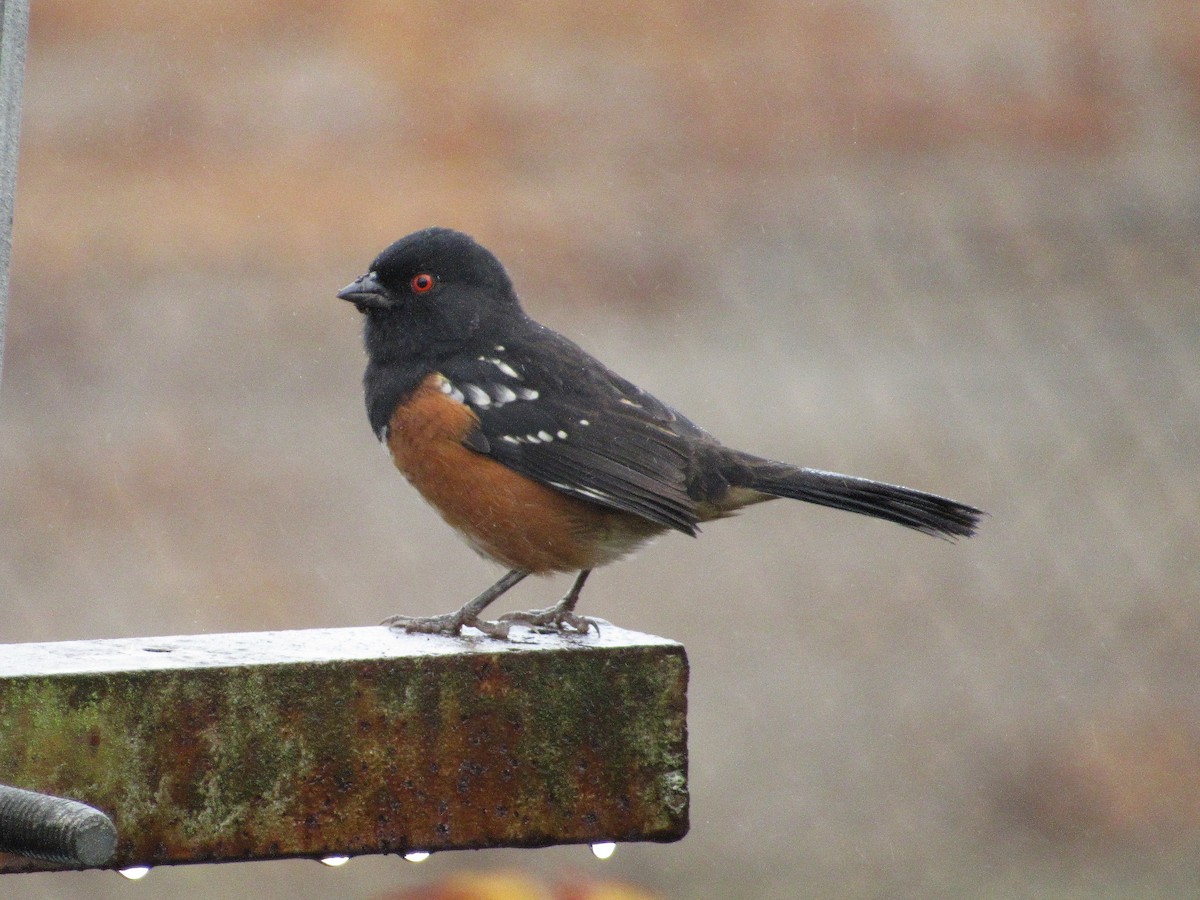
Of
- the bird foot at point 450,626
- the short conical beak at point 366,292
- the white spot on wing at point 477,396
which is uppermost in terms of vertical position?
the short conical beak at point 366,292

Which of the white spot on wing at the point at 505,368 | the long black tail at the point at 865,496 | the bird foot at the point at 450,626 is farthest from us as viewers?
the white spot on wing at the point at 505,368

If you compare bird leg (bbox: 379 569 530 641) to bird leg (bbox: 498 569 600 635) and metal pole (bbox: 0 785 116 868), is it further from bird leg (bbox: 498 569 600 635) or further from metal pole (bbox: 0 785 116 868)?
metal pole (bbox: 0 785 116 868)

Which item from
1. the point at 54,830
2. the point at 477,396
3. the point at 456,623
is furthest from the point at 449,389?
the point at 54,830

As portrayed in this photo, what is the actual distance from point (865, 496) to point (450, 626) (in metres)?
0.91

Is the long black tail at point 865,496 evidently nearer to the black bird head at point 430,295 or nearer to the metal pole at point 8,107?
the black bird head at point 430,295

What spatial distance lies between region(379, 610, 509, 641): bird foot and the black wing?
479 mm

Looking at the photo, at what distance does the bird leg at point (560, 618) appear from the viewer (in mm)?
2369

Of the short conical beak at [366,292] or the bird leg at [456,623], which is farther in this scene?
the short conical beak at [366,292]

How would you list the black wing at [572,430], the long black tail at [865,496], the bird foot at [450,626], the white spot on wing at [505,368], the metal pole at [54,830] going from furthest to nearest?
the white spot on wing at [505,368] < the black wing at [572,430] < the long black tail at [865,496] < the bird foot at [450,626] < the metal pole at [54,830]

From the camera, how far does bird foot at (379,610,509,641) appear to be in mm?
2289

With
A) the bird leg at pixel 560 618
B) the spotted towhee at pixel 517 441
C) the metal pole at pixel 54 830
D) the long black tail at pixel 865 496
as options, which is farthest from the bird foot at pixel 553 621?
the metal pole at pixel 54 830

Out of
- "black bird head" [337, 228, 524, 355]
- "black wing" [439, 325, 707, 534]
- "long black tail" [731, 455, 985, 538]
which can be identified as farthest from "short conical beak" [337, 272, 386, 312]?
"long black tail" [731, 455, 985, 538]

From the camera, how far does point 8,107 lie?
72.5 inches

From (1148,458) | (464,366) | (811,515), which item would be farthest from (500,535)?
(1148,458)
